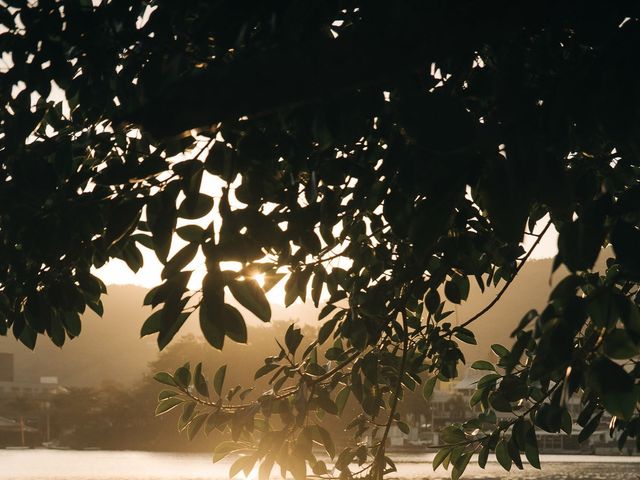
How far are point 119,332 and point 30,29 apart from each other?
6639 inches

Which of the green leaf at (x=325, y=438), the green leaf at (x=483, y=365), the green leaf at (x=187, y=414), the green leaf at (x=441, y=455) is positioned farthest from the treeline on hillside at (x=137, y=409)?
the green leaf at (x=325, y=438)

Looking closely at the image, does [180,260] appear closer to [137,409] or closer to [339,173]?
[339,173]

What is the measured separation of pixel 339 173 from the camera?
132 inches

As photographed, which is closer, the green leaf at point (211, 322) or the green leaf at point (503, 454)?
the green leaf at point (211, 322)

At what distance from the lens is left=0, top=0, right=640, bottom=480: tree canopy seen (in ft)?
4.94

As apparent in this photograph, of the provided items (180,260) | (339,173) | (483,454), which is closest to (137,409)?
(483,454)

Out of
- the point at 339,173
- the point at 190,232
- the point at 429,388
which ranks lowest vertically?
the point at 429,388

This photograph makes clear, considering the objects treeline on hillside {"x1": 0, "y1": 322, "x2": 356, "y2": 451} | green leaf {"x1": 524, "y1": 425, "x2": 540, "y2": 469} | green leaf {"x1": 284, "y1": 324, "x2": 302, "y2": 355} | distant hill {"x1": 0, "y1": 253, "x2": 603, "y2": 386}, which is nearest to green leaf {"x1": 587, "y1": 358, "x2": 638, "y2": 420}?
green leaf {"x1": 524, "y1": 425, "x2": 540, "y2": 469}

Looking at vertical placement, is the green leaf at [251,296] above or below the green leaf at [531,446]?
above

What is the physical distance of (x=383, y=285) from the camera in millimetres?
3902

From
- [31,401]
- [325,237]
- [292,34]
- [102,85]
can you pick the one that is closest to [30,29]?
[102,85]

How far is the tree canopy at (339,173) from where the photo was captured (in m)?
1.51

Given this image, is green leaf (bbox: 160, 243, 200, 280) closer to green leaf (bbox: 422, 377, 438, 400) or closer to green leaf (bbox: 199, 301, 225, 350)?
green leaf (bbox: 199, 301, 225, 350)

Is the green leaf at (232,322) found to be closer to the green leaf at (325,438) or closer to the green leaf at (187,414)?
the green leaf at (325,438)
